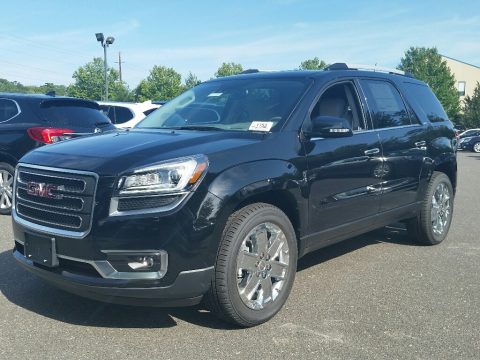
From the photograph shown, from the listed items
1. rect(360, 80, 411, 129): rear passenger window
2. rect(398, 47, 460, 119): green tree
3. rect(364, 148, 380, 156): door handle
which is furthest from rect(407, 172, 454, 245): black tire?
rect(398, 47, 460, 119): green tree

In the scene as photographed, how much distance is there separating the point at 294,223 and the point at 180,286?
1.17 meters

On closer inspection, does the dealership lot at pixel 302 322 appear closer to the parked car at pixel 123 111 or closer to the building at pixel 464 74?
the parked car at pixel 123 111

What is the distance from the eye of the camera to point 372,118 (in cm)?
500

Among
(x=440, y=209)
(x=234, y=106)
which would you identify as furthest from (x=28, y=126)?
(x=440, y=209)

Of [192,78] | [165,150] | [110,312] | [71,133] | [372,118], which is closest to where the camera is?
[165,150]

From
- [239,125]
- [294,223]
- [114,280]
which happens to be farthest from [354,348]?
[239,125]

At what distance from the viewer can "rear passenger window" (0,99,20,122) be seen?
7.42 m

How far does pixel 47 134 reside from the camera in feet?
23.8

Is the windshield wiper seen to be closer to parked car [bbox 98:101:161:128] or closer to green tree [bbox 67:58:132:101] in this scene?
parked car [bbox 98:101:161:128]

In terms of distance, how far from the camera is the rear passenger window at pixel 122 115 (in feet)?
39.3

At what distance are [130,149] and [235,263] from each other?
1038mm

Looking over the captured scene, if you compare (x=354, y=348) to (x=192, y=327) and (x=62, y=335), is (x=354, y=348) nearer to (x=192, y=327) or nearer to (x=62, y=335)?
(x=192, y=327)

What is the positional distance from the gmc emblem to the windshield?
4.25 ft

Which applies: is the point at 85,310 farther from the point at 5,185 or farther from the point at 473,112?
the point at 473,112
